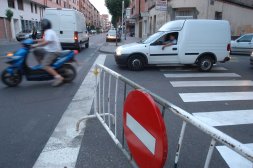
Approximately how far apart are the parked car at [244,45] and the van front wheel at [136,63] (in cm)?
870

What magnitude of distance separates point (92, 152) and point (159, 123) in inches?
68.8

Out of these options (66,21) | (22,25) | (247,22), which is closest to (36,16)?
(22,25)

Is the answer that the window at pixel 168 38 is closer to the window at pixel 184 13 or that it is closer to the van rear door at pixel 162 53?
the van rear door at pixel 162 53

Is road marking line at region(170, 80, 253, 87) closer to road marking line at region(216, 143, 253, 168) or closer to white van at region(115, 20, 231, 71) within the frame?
white van at region(115, 20, 231, 71)

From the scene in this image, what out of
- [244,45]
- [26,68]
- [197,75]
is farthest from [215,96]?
[244,45]

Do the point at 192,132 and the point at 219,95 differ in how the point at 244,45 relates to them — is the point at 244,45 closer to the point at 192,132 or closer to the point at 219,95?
the point at 219,95

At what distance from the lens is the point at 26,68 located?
663 cm

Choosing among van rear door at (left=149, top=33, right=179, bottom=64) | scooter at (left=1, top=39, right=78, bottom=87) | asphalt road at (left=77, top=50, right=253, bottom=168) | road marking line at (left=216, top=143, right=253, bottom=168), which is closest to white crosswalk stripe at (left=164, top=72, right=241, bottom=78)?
van rear door at (left=149, top=33, right=179, bottom=64)

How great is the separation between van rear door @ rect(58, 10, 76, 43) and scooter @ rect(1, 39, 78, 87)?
9.34 meters

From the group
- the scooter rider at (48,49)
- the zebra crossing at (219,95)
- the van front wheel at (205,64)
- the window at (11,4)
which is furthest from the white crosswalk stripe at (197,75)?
the window at (11,4)

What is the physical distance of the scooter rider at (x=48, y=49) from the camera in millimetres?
6500

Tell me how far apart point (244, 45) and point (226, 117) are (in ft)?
39.7

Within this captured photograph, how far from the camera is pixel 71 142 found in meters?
3.55

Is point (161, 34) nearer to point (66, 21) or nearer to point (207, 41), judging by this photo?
point (207, 41)
